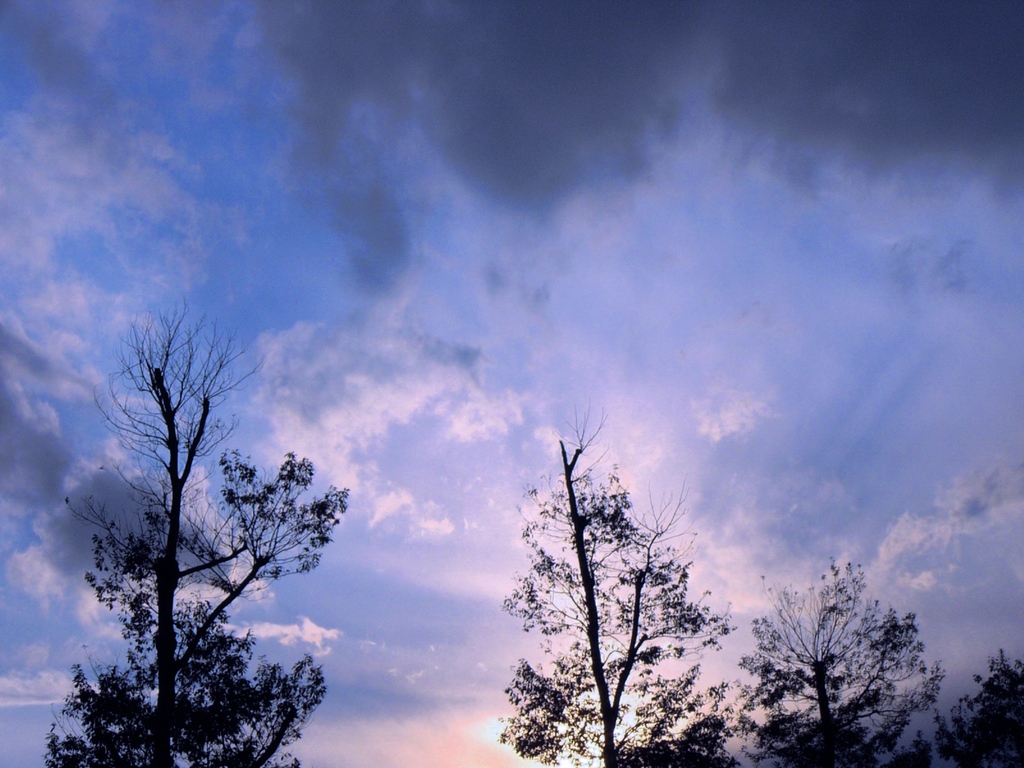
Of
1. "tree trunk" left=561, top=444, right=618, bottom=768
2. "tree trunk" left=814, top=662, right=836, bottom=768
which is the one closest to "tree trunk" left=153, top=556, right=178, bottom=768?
"tree trunk" left=561, top=444, right=618, bottom=768

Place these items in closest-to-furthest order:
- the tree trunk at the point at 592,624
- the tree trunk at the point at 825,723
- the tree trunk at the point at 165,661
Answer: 1. the tree trunk at the point at 165,661
2. the tree trunk at the point at 592,624
3. the tree trunk at the point at 825,723

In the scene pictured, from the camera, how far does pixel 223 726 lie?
1800cm

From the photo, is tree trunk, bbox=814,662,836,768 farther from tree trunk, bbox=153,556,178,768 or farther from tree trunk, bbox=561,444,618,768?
tree trunk, bbox=153,556,178,768

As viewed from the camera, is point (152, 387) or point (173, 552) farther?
point (152, 387)

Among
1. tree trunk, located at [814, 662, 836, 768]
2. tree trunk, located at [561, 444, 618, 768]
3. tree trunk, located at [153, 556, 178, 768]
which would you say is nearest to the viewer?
A: tree trunk, located at [153, 556, 178, 768]

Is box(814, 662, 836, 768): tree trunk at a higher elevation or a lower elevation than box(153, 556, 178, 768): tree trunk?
lower

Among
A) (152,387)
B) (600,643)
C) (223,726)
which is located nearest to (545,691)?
(600,643)

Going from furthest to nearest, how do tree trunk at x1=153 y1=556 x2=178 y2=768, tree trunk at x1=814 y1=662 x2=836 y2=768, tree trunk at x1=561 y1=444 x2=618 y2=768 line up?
tree trunk at x1=814 y1=662 x2=836 y2=768 < tree trunk at x1=561 y1=444 x2=618 y2=768 < tree trunk at x1=153 y1=556 x2=178 y2=768

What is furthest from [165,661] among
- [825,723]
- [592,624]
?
[825,723]

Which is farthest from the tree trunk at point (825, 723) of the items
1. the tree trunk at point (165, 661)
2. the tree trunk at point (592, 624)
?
the tree trunk at point (165, 661)

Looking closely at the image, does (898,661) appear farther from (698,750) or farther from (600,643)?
(600,643)

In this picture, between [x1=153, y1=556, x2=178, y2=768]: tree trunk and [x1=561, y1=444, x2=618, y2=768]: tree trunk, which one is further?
[x1=561, y1=444, x2=618, y2=768]: tree trunk

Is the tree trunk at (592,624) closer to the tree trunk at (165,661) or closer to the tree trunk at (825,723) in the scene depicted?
the tree trunk at (165,661)

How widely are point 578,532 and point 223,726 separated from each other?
12.6 metres
